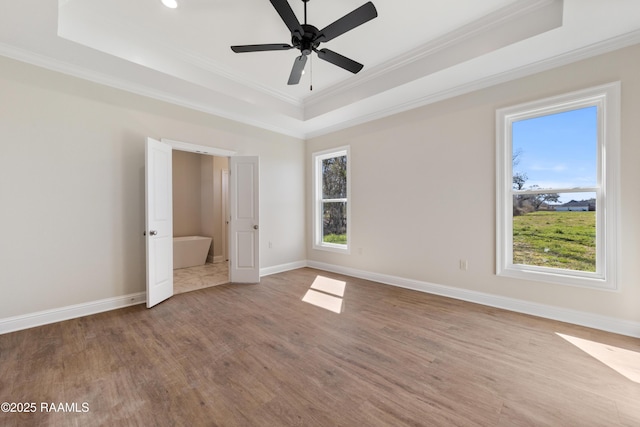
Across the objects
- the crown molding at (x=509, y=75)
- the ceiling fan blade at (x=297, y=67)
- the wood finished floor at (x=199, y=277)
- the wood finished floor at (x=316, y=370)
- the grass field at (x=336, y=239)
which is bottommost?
the wood finished floor at (x=316, y=370)

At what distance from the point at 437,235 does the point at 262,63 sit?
344 cm

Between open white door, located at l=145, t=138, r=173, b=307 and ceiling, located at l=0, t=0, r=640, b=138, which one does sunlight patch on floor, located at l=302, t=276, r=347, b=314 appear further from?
ceiling, located at l=0, t=0, r=640, b=138

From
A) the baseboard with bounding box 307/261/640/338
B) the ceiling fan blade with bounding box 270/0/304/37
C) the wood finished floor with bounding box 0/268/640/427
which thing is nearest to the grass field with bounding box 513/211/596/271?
the baseboard with bounding box 307/261/640/338

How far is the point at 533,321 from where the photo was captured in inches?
110

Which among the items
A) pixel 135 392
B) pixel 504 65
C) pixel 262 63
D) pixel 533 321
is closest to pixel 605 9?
pixel 504 65

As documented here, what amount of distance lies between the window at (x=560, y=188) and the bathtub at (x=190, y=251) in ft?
18.2

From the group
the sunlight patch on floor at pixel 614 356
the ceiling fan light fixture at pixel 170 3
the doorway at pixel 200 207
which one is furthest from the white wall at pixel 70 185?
the sunlight patch on floor at pixel 614 356

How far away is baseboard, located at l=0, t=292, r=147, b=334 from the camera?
2.62 m

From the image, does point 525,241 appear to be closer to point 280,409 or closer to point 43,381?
point 280,409

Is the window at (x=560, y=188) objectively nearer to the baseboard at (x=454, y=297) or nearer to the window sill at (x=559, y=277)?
the window sill at (x=559, y=277)

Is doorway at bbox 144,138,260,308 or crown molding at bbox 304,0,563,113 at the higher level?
crown molding at bbox 304,0,563,113

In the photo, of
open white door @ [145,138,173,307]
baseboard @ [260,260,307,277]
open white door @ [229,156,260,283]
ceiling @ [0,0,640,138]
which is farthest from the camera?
baseboard @ [260,260,307,277]

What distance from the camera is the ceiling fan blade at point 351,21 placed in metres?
1.93

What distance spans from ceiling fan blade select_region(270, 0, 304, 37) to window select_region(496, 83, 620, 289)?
2.64 meters
